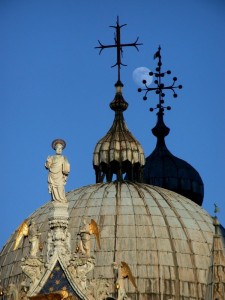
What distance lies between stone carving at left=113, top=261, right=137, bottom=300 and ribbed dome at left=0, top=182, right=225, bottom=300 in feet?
3.15

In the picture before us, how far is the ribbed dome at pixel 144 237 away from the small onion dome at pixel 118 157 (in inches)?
56.7

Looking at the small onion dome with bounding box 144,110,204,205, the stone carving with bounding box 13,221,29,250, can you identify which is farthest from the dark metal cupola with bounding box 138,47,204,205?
the stone carving with bounding box 13,221,29,250

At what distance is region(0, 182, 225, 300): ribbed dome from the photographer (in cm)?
12144

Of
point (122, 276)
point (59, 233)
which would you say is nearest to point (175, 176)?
point (122, 276)

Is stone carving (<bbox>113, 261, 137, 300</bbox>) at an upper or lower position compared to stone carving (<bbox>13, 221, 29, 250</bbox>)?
lower

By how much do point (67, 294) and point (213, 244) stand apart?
30.3 feet

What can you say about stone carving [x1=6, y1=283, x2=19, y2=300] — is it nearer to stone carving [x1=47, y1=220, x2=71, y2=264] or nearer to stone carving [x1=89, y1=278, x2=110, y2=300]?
stone carving [x1=47, y1=220, x2=71, y2=264]

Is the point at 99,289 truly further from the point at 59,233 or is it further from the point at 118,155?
the point at 118,155

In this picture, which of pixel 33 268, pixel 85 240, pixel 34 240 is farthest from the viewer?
pixel 34 240

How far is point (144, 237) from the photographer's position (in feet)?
406

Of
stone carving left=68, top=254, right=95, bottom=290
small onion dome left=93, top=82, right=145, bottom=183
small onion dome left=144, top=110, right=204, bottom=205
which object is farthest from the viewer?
small onion dome left=144, top=110, right=204, bottom=205

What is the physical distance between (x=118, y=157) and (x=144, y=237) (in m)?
8.37

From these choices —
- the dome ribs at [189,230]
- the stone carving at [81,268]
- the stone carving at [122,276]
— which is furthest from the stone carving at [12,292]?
the dome ribs at [189,230]

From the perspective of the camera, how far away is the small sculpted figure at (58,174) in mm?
114312
